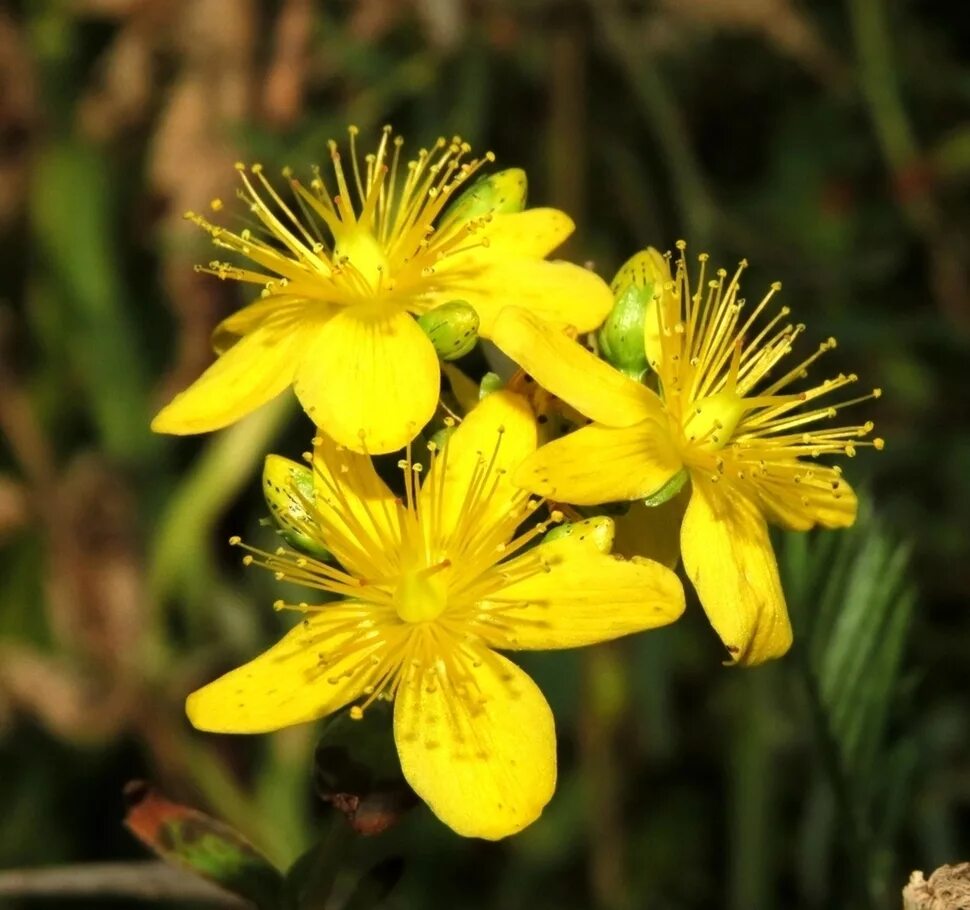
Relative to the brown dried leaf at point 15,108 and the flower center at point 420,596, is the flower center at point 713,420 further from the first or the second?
the brown dried leaf at point 15,108

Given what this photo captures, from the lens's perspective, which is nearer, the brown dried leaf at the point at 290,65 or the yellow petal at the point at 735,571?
the yellow petal at the point at 735,571

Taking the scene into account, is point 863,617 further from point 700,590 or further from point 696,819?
point 696,819

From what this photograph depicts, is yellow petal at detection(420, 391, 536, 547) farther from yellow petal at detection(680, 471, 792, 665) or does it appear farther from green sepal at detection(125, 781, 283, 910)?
green sepal at detection(125, 781, 283, 910)

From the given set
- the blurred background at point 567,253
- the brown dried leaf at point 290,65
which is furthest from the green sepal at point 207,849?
the brown dried leaf at point 290,65

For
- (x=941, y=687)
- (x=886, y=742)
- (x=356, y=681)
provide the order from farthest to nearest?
(x=941, y=687)
(x=886, y=742)
(x=356, y=681)

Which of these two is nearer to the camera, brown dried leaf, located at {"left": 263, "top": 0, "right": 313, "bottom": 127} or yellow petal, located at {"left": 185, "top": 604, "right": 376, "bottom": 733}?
yellow petal, located at {"left": 185, "top": 604, "right": 376, "bottom": 733}

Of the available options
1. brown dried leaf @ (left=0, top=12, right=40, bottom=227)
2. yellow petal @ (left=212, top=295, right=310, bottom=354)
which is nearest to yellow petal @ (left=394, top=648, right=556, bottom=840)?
yellow petal @ (left=212, top=295, right=310, bottom=354)

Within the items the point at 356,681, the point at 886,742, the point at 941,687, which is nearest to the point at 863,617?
the point at 886,742
